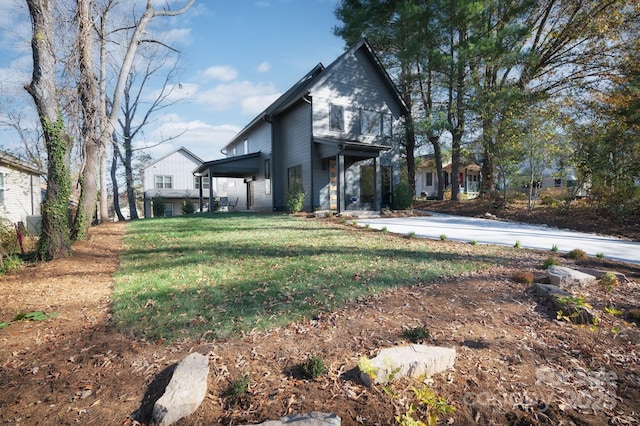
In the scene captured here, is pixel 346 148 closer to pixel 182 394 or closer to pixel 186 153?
pixel 182 394

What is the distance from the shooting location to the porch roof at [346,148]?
12.4 metres

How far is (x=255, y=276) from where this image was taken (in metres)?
4.42

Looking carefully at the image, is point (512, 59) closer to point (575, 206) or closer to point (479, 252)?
point (575, 206)

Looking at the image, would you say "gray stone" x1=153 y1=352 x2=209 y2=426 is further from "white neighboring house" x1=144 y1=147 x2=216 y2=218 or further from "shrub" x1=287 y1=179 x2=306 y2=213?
"white neighboring house" x1=144 y1=147 x2=216 y2=218

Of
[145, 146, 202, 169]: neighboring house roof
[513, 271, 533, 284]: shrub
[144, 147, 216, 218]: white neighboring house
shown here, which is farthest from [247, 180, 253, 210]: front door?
[513, 271, 533, 284]: shrub

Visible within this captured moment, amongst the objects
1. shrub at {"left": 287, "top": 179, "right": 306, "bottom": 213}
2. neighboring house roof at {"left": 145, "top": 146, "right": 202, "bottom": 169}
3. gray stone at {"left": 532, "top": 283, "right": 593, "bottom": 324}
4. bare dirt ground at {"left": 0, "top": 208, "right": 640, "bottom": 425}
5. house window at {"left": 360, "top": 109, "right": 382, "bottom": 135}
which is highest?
neighboring house roof at {"left": 145, "top": 146, "right": 202, "bottom": 169}

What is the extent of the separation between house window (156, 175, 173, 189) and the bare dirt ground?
1160 inches

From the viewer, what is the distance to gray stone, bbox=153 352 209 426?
1835 millimetres

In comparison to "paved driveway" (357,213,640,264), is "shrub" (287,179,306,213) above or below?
above

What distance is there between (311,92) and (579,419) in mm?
13297

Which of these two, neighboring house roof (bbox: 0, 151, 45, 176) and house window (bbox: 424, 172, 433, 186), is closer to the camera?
neighboring house roof (bbox: 0, 151, 45, 176)

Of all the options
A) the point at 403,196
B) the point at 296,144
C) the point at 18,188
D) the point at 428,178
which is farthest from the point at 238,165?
the point at 428,178

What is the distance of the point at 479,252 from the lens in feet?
19.1

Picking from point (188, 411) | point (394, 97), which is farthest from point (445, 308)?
point (394, 97)
